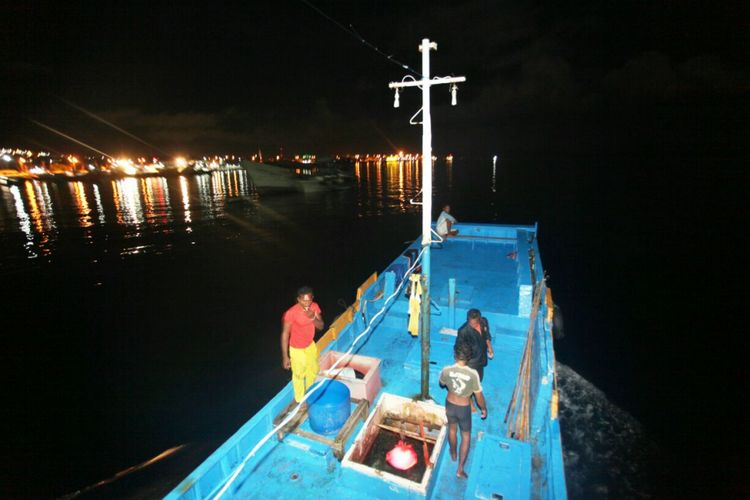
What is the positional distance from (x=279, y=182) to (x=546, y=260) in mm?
56580

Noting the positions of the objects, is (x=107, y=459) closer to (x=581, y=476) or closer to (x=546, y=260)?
(x=581, y=476)

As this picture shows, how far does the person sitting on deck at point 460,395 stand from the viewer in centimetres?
465

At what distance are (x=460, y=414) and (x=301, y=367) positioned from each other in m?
2.73

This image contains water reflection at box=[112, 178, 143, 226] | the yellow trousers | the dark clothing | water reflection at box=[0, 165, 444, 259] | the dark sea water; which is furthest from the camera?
water reflection at box=[112, 178, 143, 226]

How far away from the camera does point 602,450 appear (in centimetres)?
888

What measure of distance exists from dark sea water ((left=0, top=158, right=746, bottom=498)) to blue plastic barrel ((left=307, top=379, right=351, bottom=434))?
17.0 feet

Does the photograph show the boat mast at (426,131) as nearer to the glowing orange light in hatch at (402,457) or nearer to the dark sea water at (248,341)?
the glowing orange light in hatch at (402,457)

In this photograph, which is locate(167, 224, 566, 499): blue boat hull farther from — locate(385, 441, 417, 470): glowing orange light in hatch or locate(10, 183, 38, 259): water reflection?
locate(10, 183, 38, 259): water reflection

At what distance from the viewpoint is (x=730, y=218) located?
33.0 meters

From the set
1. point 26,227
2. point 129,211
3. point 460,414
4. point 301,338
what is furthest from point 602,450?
point 129,211

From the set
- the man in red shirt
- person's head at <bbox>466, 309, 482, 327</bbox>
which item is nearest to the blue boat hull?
the man in red shirt

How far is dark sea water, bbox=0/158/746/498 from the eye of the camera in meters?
8.80

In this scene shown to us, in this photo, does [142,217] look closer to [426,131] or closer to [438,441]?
[426,131]

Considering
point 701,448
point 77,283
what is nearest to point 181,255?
point 77,283
